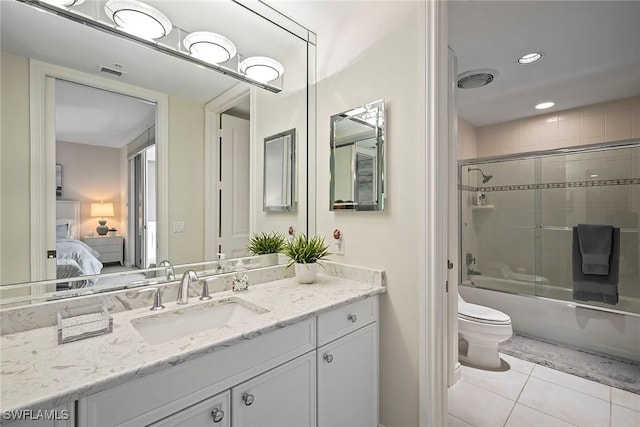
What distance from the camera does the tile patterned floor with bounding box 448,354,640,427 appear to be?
167 centimetres

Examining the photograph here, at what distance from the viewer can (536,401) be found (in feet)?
6.01

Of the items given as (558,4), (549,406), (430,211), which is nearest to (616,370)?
(549,406)

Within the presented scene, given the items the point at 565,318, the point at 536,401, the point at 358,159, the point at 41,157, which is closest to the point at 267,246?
the point at 358,159

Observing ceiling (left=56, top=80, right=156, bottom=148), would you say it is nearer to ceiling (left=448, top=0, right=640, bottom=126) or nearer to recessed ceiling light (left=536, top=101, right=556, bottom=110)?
ceiling (left=448, top=0, right=640, bottom=126)

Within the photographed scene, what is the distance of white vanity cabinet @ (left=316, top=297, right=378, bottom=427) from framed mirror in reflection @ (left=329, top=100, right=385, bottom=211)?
1.85 ft

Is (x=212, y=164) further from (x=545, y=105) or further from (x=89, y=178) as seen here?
(x=545, y=105)

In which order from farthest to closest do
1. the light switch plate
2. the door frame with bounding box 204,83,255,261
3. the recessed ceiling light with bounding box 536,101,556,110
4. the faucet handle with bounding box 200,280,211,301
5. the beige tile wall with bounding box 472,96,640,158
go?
the recessed ceiling light with bounding box 536,101,556,110
the beige tile wall with bounding box 472,96,640,158
the door frame with bounding box 204,83,255,261
the light switch plate
the faucet handle with bounding box 200,280,211,301

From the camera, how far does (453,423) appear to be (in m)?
1.67

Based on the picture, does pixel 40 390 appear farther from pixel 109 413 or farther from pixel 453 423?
pixel 453 423

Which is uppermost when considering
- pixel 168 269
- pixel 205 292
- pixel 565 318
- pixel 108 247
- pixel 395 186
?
pixel 395 186

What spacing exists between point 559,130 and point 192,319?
158 inches

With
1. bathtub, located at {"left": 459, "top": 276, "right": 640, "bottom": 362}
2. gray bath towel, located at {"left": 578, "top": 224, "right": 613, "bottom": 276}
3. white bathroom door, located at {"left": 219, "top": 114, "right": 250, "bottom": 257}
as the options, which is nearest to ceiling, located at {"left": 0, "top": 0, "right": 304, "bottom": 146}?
white bathroom door, located at {"left": 219, "top": 114, "right": 250, "bottom": 257}

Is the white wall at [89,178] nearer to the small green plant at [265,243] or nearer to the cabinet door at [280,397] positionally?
the small green plant at [265,243]

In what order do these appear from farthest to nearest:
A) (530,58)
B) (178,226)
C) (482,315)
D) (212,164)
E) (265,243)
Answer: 1. (482,315)
2. (530,58)
3. (265,243)
4. (212,164)
5. (178,226)
